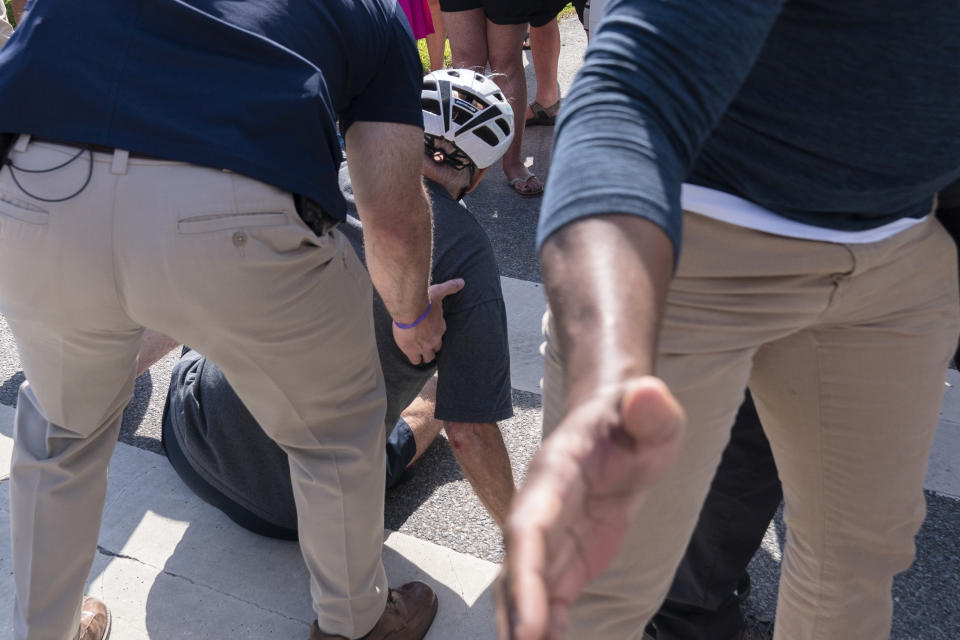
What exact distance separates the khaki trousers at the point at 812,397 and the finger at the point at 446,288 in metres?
0.93

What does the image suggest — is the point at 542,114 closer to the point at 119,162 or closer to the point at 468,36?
the point at 468,36

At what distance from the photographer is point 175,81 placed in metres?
1.64

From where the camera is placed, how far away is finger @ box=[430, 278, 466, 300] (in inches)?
89.6

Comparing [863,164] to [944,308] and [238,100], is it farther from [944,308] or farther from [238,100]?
[238,100]

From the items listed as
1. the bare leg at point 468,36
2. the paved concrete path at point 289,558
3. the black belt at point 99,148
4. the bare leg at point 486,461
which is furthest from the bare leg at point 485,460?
the bare leg at point 468,36

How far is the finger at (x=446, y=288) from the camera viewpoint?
7.47ft

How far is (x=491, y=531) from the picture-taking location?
271 centimetres

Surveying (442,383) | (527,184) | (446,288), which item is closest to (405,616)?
(442,383)

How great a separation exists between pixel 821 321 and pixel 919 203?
243 millimetres

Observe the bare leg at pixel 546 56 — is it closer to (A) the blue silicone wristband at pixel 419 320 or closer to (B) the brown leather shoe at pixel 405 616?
(A) the blue silicone wristband at pixel 419 320

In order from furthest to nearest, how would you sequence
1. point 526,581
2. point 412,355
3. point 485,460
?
point 485,460 → point 412,355 → point 526,581

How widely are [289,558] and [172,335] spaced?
0.99 metres

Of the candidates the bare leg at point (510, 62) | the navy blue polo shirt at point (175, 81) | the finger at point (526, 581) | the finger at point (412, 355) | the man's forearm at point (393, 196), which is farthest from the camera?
the bare leg at point (510, 62)

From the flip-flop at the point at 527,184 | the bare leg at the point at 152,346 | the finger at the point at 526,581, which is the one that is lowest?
the flip-flop at the point at 527,184
